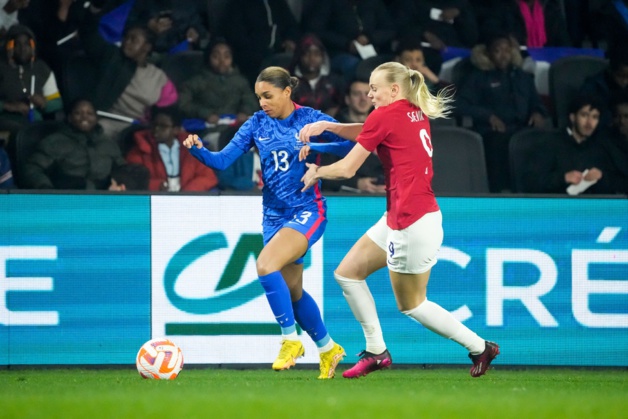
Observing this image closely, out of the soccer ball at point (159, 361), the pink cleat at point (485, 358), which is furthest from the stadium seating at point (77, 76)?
the pink cleat at point (485, 358)

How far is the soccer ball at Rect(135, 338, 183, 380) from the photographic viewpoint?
793 cm

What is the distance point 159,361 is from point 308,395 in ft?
6.46

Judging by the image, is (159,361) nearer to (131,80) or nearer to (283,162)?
(283,162)

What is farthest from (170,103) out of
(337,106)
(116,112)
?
(337,106)

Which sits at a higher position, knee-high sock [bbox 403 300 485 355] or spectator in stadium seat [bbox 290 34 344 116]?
spectator in stadium seat [bbox 290 34 344 116]

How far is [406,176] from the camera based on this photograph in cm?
723

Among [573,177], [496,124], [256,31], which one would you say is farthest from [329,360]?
[256,31]

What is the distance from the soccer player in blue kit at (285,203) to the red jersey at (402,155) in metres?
0.56

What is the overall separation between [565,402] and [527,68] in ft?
25.4

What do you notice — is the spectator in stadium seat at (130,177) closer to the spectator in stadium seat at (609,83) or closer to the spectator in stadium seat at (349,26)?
the spectator in stadium seat at (349,26)

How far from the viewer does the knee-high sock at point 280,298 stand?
767cm

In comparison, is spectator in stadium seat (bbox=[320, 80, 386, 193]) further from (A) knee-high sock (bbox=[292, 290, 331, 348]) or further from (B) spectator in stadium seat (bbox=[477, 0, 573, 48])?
(A) knee-high sock (bbox=[292, 290, 331, 348])

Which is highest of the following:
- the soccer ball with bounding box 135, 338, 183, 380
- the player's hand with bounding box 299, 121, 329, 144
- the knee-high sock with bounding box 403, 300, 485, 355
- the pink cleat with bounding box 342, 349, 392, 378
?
the player's hand with bounding box 299, 121, 329, 144

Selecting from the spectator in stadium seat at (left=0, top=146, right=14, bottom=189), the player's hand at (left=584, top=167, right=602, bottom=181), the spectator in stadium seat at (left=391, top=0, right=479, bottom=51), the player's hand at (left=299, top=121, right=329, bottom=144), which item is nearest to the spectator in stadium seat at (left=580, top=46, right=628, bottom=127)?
the player's hand at (left=584, top=167, right=602, bottom=181)
